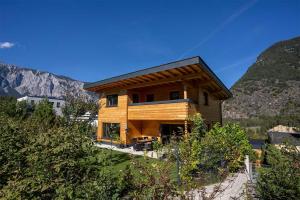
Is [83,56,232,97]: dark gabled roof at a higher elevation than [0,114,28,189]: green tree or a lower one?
higher

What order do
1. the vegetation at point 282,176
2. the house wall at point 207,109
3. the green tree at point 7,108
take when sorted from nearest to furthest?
the vegetation at point 282,176 → the house wall at point 207,109 → the green tree at point 7,108

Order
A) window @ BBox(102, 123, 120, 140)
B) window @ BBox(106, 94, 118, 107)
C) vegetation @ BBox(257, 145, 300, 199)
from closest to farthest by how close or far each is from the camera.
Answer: vegetation @ BBox(257, 145, 300, 199) → window @ BBox(102, 123, 120, 140) → window @ BBox(106, 94, 118, 107)

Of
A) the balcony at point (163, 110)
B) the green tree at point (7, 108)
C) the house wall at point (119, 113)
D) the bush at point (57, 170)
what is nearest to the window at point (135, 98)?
the house wall at point (119, 113)

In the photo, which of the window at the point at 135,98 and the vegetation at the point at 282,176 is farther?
the window at the point at 135,98

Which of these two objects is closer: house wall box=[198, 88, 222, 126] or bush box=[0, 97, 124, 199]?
bush box=[0, 97, 124, 199]

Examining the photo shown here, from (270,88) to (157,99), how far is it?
59.6 meters

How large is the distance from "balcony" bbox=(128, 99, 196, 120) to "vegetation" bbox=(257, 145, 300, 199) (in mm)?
8346

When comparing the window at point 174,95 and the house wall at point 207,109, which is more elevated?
the window at point 174,95

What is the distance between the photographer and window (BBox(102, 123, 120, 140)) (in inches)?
785

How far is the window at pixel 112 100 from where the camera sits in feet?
69.6

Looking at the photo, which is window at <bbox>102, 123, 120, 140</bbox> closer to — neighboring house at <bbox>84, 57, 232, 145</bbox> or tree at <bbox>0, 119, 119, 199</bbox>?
neighboring house at <bbox>84, 57, 232, 145</bbox>

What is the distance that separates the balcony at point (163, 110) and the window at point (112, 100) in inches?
107

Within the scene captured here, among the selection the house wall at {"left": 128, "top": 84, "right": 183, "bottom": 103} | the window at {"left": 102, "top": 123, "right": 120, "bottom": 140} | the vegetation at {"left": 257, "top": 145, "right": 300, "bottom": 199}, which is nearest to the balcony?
the house wall at {"left": 128, "top": 84, "right": 183, "bottom": 103}

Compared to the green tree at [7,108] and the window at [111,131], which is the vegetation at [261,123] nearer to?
the window at [111,131]
